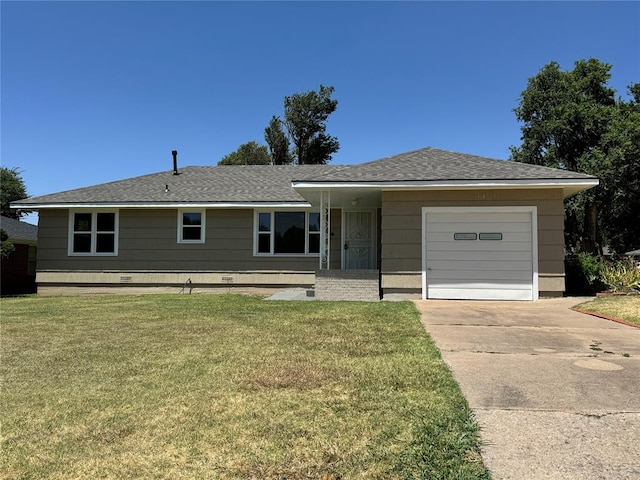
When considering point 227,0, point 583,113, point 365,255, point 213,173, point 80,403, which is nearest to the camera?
point 80,403

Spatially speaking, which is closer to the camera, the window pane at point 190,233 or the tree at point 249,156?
the window pane at point 190,233

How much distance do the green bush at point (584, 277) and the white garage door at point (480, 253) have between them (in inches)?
119

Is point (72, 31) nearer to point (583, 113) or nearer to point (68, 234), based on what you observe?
point (68, 234)

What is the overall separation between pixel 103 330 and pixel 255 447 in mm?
5201

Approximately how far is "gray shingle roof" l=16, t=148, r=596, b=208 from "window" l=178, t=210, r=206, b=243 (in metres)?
0.57

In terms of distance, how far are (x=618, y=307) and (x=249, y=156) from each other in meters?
35.0

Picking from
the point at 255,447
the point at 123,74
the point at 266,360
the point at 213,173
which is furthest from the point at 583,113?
the point at 255,447

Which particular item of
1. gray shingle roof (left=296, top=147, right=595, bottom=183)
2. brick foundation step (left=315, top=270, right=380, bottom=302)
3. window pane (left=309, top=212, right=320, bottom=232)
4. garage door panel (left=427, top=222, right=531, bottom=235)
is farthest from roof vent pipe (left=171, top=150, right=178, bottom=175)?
garage door panel (left=427, top=222, right=531, bottom=235)

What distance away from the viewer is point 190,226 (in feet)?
48.5

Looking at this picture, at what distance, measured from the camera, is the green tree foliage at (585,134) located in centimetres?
2269

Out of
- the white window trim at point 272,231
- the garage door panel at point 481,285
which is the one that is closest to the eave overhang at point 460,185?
the garage door panel at point 481,285

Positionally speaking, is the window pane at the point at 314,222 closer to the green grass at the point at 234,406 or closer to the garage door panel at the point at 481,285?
the garage door panel at the point at 481,285

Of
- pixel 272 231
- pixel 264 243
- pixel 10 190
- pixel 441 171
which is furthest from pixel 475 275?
pixel 10 190

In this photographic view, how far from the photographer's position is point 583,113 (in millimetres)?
24266
